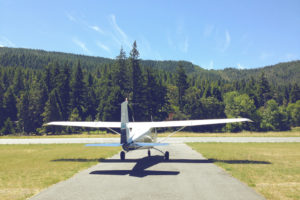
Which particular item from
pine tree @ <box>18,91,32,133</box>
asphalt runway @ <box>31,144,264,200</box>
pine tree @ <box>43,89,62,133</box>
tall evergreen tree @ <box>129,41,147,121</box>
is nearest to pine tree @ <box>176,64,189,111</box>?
tall evergreen tree @ <box>129,41,147,121</box>

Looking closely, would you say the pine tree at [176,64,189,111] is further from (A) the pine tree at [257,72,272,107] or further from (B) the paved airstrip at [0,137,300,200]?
(B) the paved airstrip at [0,137,300,200]

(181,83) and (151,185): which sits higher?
(181,83)

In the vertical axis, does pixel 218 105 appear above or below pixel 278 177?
above

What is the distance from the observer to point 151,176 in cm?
1177

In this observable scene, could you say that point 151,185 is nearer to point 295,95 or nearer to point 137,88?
point 137,88

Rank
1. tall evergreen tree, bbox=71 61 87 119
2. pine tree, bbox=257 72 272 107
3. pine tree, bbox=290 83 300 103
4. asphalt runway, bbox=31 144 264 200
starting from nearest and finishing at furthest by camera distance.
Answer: asphalt runway, bbox=31 144 264 200 → tall evergreen tree, bbox=71 61 87 119 → pine tree, bbox=257 72 272 107 → pine tree, bbox=290 83 300 103

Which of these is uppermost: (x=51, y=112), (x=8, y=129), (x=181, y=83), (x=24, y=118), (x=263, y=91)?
(x=181, y=83)

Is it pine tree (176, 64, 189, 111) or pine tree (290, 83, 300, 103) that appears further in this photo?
pine tree (290, 83, 300, 103)

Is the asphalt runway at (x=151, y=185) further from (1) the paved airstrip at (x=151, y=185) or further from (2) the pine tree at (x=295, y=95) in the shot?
(2) the pine tree at (x=295, y=95)

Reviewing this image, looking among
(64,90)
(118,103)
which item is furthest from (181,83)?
(64,90)

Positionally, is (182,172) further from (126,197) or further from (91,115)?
(91,115)

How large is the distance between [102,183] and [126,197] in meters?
2.55

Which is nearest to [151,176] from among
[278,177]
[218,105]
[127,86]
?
[278,177]

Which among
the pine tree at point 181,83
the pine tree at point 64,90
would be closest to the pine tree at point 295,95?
the pine tree at point 181,83
